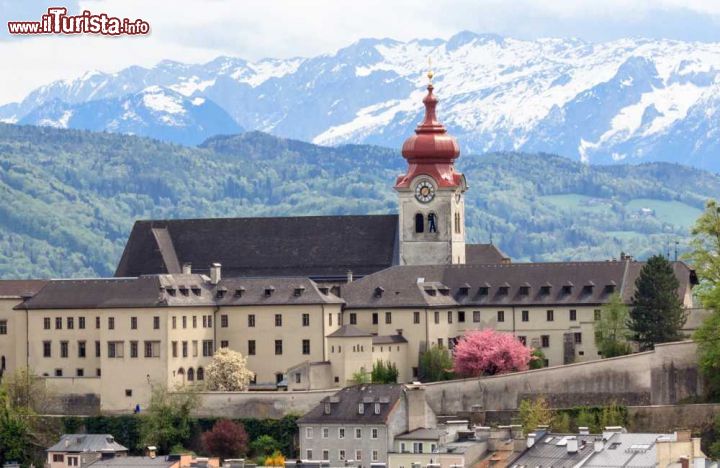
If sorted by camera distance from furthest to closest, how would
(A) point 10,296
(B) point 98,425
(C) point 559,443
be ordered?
(A) point 10,296 → (B) point 98,425 → (C) point 559,443

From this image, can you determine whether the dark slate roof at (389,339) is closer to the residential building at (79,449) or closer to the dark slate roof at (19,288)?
the residential building at (79,449)

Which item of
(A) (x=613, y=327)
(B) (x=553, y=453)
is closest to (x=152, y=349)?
(A) (x=613, y=327)

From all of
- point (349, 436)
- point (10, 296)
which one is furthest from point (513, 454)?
point (10, 296)

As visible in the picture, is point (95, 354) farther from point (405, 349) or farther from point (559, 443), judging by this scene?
point (559, 443)

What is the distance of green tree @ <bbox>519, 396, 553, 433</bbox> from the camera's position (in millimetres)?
120125

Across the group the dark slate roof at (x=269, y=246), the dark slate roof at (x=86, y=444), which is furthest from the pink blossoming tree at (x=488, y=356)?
the dark slate roof at (x=86, y=444)

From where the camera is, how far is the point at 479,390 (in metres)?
127

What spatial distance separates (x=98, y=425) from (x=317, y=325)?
45.9ft

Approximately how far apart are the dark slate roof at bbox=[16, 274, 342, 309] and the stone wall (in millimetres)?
13615

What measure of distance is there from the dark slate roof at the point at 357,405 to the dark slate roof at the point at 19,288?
87.5 feet

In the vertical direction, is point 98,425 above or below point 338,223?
below

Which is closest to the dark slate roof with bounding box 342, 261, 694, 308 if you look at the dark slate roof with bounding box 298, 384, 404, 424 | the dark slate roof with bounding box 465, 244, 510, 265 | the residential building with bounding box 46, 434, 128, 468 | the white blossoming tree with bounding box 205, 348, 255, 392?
the white blossoming tree with bounding box 205, 348, 255, 392

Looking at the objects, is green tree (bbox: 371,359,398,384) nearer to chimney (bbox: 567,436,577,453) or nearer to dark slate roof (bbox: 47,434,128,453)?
dark slate roof (bbox: 47,434,128,453)

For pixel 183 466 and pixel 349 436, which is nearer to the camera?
pixel 183 466
